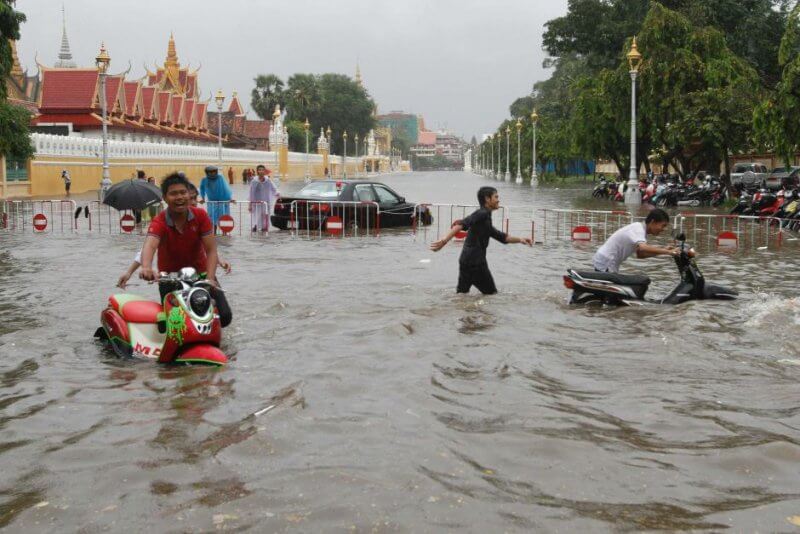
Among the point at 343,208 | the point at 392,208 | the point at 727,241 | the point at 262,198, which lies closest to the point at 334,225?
the point at 343,208

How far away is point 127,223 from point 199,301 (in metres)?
13.8

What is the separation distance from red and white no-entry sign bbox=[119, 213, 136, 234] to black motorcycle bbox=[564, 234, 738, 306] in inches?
492

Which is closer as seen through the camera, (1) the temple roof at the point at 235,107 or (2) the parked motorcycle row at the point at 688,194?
(2) the parked motorcycle row at the point at 688,194

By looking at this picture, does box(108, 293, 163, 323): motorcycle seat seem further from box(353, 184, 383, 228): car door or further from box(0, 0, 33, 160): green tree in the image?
box(0, 0, 33, 160): green tree

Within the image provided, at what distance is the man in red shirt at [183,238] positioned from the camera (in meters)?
6.82

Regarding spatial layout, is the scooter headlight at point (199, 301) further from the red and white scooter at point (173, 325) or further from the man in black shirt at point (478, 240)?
the man in black shirt at point (478, 240)

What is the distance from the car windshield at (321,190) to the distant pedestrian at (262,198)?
821mm

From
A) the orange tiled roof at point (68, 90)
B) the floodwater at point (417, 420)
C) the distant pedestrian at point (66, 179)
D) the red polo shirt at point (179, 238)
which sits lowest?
the floodwater at point (417, 420)

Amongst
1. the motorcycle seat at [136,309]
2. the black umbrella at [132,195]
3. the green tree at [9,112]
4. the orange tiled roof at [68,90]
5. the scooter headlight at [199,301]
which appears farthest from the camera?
the orange tiled roof at [68,90]

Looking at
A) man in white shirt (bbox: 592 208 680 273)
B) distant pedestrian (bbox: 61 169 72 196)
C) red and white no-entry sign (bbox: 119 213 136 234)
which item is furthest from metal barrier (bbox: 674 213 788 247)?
distant pedestrian (bbox: 61 169 72 196)

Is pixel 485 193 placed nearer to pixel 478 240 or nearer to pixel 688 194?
pixel 478 240

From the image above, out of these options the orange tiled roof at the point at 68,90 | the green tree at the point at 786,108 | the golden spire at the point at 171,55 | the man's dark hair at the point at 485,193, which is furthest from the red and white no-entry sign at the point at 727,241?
the golden spire at the point at 171,55

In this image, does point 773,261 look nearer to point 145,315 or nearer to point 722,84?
point 145,315

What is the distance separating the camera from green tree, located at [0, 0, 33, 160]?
89.0 ft
